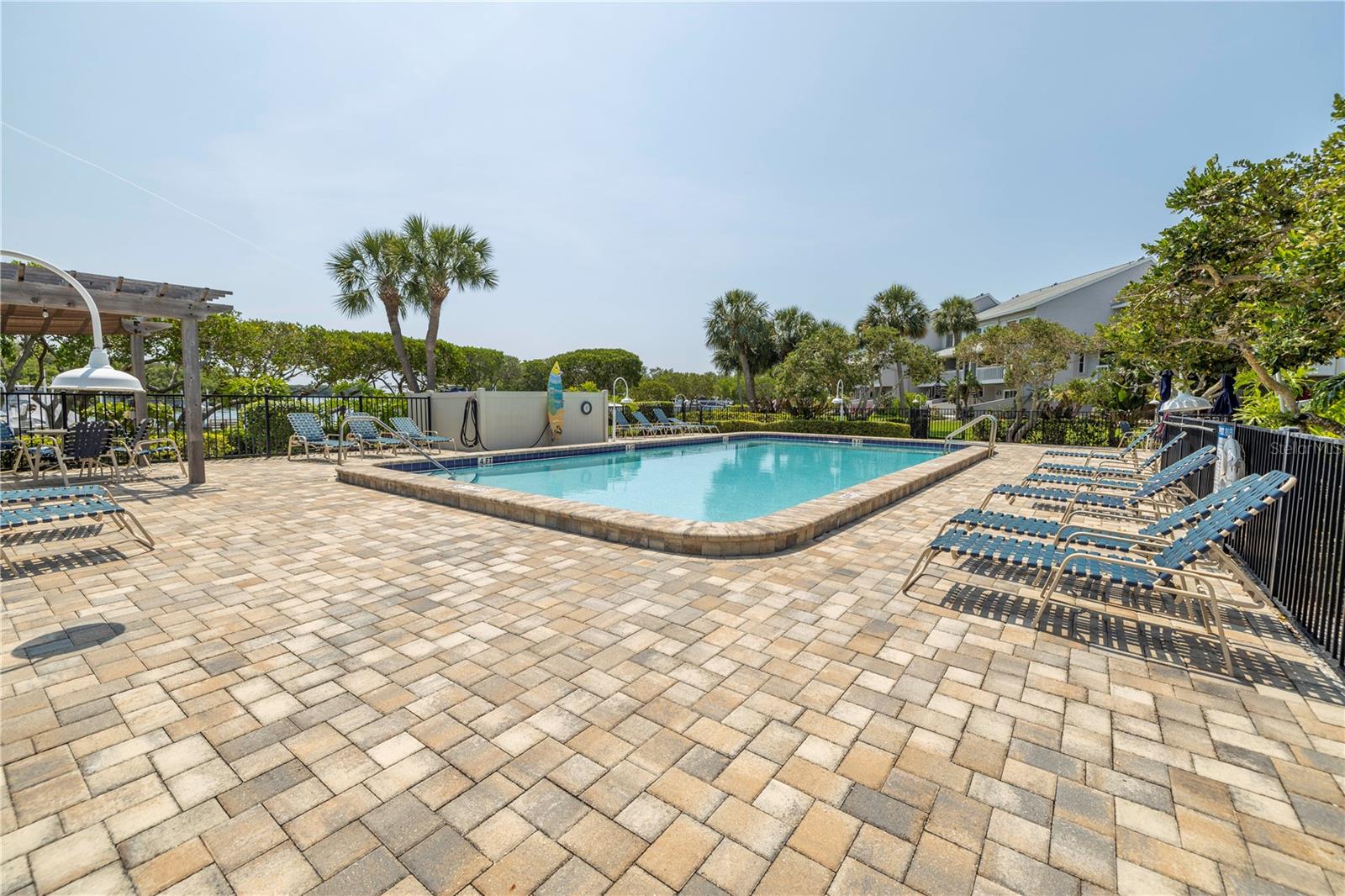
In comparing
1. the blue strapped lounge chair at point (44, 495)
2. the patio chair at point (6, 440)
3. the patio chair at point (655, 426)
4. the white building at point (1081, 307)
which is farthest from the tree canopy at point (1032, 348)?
the patio chair at point (6, 440)

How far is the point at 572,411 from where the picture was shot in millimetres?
16125

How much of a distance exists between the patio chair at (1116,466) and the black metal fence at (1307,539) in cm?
310

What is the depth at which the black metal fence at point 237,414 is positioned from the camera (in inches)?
463

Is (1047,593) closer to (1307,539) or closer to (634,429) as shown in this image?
(1307,539)

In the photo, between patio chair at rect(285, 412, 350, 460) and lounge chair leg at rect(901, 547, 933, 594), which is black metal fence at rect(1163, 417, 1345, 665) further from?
patio chair at rect(285, 412, 350, 460)

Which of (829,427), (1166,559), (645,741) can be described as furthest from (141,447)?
(829,427)

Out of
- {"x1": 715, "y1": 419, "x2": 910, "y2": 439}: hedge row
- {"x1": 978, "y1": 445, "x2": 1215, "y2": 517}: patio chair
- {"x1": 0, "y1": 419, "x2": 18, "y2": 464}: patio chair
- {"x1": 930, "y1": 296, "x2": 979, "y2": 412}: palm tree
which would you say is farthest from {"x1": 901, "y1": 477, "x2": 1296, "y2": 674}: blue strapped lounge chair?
{"x1": 930, "y1": 296, "x2": 979, "y2": 412}: palm tree

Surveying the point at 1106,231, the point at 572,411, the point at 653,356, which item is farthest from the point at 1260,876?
the point at 653,356

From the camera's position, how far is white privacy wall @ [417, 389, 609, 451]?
1407 centimetres

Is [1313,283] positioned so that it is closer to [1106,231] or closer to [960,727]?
[960,727]

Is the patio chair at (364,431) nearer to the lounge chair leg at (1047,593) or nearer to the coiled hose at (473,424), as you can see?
the coiled hose at (473,424)

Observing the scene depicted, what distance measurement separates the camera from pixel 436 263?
66.9 feet

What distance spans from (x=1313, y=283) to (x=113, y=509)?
11.9 m

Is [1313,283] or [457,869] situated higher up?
[1313,283]
